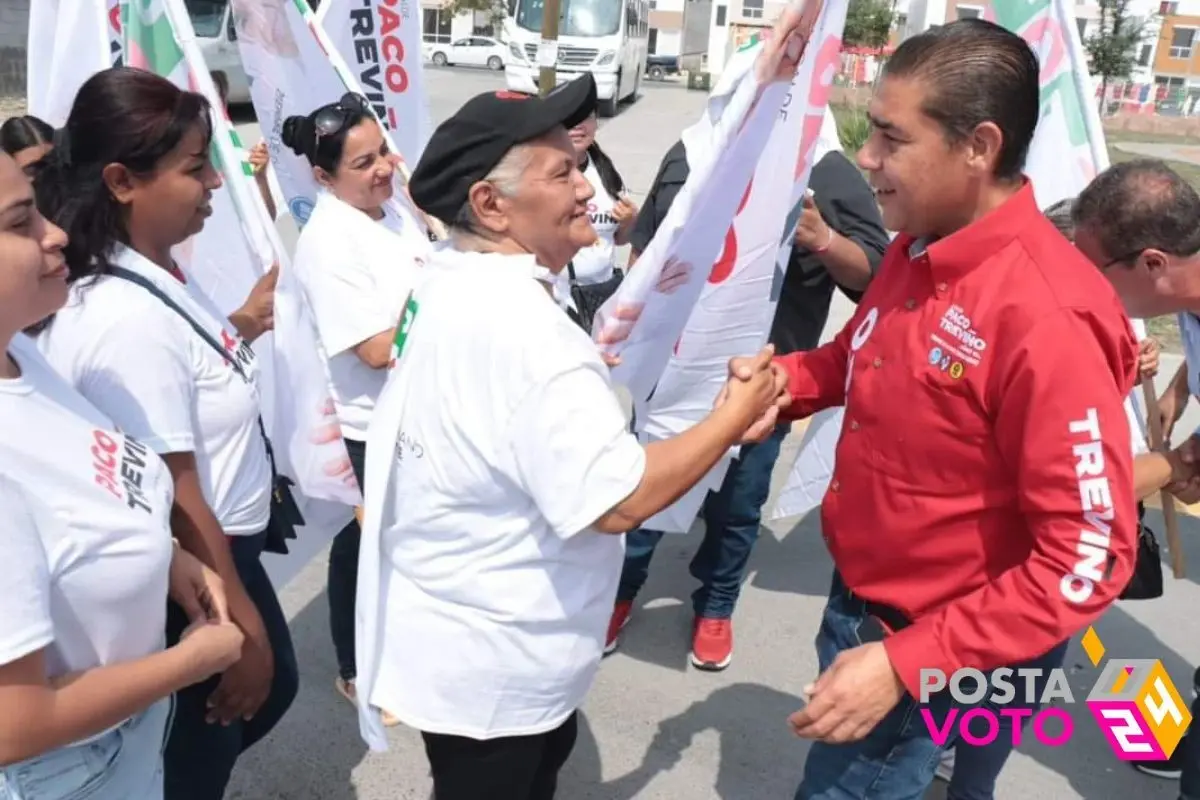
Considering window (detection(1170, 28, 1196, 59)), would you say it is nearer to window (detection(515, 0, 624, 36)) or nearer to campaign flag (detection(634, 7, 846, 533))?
window (detection(515, 0, 624, 36))

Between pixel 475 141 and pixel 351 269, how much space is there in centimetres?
108

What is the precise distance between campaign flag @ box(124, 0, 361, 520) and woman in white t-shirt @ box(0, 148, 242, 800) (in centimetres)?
118

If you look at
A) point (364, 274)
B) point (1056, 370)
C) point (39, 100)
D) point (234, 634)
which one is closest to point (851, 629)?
point (1056, 370)

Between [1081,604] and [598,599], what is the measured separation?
796mm

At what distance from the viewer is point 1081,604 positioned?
4.65 feet

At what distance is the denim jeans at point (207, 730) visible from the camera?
1.99 m

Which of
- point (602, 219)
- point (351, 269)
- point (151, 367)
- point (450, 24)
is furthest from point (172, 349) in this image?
point (450, 24)

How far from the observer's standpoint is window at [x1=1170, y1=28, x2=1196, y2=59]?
2082 inches

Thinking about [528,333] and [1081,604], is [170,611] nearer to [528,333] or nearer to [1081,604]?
[528,333]

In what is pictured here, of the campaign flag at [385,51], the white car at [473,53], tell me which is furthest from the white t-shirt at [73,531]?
the white car at [473,53]

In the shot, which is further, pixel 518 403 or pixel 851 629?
pixel 851 629

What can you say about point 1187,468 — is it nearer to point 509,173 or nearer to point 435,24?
point 509,173

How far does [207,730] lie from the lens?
2027 millimetres

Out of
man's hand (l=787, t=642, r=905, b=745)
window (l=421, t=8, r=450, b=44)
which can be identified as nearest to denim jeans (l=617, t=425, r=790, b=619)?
man's hand (l=787, t=642, r=905, b=745)
